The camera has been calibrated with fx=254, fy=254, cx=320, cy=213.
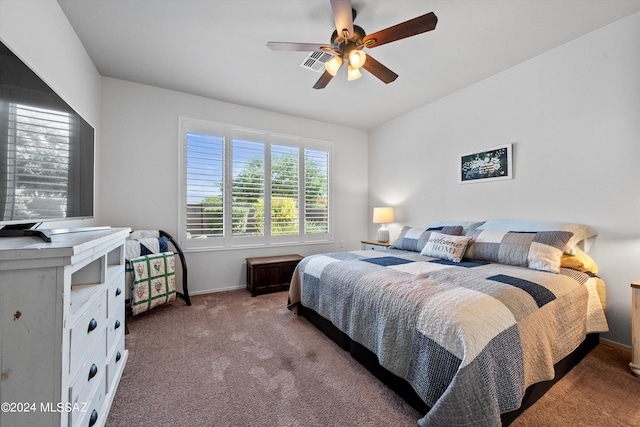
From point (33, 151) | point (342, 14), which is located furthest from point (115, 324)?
point (342, 14)

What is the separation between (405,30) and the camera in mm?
1801

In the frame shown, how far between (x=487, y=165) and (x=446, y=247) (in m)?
1.27

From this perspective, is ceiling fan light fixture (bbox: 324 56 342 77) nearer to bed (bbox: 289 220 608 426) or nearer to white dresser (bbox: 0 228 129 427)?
bed (bbox: 289 220 608 426)

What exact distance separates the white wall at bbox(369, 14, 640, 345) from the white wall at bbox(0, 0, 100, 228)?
12.6 feet

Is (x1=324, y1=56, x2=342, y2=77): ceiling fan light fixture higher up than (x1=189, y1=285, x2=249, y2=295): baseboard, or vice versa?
(x1=324, y1=56, x2=342, y2=77): ceiling fan light fixture

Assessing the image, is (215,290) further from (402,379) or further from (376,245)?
(402,379)

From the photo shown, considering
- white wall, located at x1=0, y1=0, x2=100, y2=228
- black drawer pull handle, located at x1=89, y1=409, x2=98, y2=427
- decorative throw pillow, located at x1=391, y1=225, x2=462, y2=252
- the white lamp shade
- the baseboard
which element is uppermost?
white wall, located at x1=0, y1=0, x2=100, y2=228

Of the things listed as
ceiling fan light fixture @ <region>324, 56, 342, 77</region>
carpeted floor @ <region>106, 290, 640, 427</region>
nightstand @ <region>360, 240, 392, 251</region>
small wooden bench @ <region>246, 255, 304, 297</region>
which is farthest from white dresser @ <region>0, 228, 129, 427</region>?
nightstand @ <region>360, 240, 392, 251</region>

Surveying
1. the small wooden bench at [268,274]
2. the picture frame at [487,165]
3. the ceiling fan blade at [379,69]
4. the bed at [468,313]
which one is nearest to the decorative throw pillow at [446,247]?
the bed at [468,313]

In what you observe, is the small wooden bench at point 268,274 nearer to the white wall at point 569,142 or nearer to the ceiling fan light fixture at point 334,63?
the white wall at point 569,142

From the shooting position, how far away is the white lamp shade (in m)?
4.12

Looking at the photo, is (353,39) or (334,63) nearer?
(353,39)

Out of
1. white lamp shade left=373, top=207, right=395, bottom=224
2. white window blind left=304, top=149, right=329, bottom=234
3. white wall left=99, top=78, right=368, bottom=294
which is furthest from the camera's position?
white window blind left=304, top=149, right=329, bottom=234

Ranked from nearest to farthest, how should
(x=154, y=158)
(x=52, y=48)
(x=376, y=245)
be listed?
(x=52, y=48), (x=154, y=158), (x=376, y=245)
